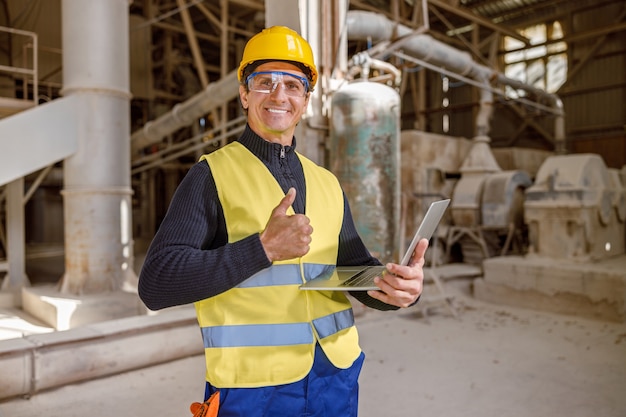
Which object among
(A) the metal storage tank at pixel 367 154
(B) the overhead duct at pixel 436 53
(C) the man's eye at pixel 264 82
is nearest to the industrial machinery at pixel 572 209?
(B) the overhead duct at pixel 436 53

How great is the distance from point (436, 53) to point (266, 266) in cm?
980

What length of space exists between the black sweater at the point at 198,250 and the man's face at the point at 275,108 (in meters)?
0.05

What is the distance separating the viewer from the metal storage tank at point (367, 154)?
6.20 m

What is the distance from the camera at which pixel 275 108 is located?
1.65m

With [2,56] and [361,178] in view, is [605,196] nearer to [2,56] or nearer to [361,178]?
[361,178]

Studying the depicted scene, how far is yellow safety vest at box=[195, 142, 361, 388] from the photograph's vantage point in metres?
1.53

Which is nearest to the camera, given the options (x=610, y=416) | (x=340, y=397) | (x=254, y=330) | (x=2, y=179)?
(x=254, y=330)

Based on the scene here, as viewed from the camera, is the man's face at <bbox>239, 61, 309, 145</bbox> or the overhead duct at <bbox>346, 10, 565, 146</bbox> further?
the overhead duct at <bbox>346, 10, 565, 146</bbox>

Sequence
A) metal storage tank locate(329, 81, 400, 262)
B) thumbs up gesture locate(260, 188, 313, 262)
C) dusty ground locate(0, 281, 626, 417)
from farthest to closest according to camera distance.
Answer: metal storage tank locate(329, 81, 400, 262), dusty ground locate(0, 281, 626, 417), thumbs up gesture locate(260, 188, 313, 262)

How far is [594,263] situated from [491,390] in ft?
15.1

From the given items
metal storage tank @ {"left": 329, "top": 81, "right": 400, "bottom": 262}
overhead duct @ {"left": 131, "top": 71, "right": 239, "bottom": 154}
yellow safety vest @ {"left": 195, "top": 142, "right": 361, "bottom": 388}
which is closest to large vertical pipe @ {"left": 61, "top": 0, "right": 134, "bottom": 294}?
overhead duct @ {"left": 131, "top": 71, "right": 239, "bottom": 154}

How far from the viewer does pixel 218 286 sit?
54.3 inches

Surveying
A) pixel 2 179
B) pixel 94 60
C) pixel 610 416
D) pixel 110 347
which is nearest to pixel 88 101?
pixel 94 60

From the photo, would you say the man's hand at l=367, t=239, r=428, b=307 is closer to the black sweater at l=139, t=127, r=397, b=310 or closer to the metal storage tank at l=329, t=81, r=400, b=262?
the black sweater at l=139, t=127, r=397, b=310
